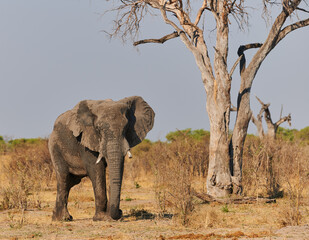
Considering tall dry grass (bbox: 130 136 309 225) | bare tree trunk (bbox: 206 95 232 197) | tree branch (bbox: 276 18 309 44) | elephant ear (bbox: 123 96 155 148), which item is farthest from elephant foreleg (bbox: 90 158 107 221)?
tree branch (bbox: 276 18 309 44)

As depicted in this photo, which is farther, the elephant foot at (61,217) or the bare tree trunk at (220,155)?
the bare tree trunk at (220,155)

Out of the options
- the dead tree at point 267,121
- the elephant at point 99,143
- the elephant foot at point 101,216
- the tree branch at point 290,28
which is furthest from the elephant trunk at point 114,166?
the dead tree at point 267,121

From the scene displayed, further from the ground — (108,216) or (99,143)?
(99,143)

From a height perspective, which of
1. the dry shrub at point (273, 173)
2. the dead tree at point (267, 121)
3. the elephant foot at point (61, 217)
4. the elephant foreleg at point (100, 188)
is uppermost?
the dead tree at point (267, 121)

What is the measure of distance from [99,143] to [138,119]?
1122 mm

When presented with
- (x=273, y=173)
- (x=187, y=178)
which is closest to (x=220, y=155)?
(x=273, y=173)

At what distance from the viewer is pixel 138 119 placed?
11.1m

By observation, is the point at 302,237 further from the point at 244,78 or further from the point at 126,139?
the point at 244,78

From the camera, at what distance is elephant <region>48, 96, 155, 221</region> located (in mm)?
9984

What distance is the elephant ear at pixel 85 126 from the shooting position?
10406 mm

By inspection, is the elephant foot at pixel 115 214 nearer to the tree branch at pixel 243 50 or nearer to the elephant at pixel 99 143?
the elephant at pixel 99 143

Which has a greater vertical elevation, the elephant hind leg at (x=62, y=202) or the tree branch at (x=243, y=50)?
the tree branch at (x=243, y=50)

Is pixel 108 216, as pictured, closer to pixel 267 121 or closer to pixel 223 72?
pixel 223 72

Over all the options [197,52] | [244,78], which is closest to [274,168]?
[244,78]
